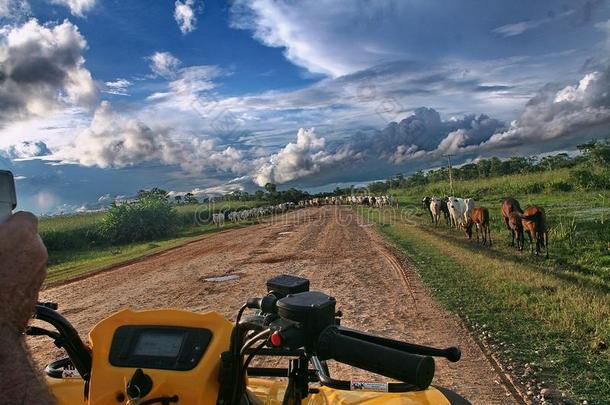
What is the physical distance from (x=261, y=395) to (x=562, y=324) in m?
5.34

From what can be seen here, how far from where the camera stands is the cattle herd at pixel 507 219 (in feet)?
44.6

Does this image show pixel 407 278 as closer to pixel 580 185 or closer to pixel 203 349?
pixel 203 349

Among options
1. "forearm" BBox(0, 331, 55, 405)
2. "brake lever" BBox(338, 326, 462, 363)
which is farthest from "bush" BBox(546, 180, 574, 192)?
"forearm" BBox(0, 331, 55, 405)

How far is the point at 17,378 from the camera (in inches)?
36.7

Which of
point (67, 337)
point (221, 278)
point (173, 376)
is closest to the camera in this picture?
point (173, 376)

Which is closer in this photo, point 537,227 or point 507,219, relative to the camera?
point 537,227

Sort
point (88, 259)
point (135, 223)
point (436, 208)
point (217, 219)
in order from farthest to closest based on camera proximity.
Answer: point (217, 219) → point (135, 223) → point (436, 208) → point (88, 259)

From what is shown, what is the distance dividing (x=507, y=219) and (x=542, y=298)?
8829mm

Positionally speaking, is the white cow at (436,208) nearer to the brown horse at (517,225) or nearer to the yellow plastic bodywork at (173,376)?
the brown horse at (517,225)

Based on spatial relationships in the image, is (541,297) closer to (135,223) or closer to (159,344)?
(159,344)

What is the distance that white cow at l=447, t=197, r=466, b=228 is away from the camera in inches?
880

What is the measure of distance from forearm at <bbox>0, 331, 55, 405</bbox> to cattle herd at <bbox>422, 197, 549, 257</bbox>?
13.9 metres

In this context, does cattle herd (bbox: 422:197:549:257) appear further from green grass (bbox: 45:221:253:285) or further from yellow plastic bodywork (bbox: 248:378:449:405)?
yellow plastic bodywork (bbox: 248:378:449:405)

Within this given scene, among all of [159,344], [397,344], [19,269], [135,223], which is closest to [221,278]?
[159,344]
